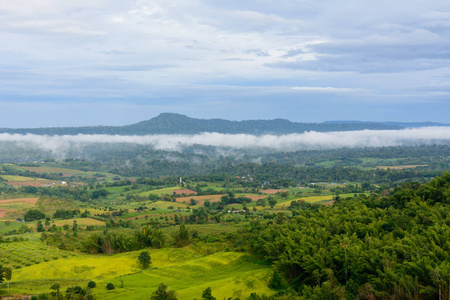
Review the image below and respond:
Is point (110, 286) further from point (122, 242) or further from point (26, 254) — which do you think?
point (26, 254)

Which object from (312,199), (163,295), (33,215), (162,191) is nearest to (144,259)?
(163,295)

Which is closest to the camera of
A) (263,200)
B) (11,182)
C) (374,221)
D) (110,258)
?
(374,221)

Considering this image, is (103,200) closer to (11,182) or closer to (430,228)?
(11,182)

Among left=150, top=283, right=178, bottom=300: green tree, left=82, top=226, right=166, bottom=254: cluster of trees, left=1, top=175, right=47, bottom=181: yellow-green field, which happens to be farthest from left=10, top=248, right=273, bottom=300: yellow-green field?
left=1, top=175, right=47, bottom=181: yellow-green field

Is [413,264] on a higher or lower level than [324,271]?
higher

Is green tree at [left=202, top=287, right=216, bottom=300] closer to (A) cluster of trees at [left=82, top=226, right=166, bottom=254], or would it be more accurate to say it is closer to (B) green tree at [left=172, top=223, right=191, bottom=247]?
(B) green tree at [left=172, top=223, right=191, bottom=247]

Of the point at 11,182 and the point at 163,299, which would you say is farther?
the point at 11,182

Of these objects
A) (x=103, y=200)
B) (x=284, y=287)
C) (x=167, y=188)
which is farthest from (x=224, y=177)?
(x=284, y=287)
